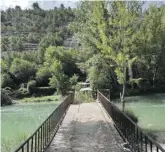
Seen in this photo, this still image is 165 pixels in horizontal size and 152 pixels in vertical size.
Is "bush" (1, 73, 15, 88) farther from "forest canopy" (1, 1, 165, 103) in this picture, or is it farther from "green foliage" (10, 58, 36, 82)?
"green foliage" (10, 58, 36, 82)

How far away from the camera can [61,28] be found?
524 feet

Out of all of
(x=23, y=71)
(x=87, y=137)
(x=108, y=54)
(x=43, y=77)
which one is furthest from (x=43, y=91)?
(x=87, y=137)

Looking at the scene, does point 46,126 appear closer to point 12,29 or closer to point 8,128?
point 8,128

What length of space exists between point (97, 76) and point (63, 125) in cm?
3150

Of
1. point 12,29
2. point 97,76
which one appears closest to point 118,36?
point 97,76

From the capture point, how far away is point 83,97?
31141mm

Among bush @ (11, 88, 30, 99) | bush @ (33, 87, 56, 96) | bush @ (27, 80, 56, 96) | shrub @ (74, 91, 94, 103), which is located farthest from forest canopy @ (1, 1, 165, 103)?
bush @ (11, 88, 30, 99)

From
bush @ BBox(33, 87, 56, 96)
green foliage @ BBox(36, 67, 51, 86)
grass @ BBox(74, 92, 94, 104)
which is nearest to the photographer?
grass @ BBox(74, 92, 94, 104)

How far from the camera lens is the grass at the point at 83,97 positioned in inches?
1191

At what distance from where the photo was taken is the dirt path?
11.6 meters

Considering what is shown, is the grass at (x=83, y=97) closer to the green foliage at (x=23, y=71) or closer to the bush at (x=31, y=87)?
the bush at (x=31, y=87)

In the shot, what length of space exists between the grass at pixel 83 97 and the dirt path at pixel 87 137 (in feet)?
38.6

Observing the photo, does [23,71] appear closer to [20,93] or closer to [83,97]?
[20,93]

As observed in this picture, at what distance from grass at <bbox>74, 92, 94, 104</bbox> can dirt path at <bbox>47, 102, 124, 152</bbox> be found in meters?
11.8
